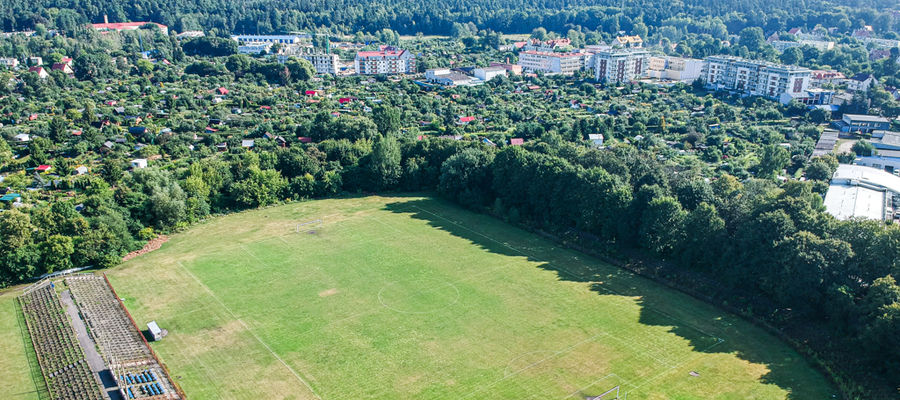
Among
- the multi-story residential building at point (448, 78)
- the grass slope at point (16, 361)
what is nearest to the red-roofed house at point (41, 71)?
the multi-story residential building at point (448, 78)

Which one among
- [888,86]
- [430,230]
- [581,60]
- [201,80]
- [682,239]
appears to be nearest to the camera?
[682,239]

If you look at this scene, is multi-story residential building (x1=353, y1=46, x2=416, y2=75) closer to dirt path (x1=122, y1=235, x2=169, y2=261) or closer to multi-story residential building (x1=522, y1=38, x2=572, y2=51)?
multi-story residential building (x1=522, y1=38, x2=572, y2=51)

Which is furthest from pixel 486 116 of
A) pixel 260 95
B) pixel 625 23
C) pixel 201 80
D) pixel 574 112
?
pixel 625 23

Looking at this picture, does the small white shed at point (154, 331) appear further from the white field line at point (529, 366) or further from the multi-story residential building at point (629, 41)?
the multi-story residential building at point (629, 41)

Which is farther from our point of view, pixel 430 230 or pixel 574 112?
pixel 574 112

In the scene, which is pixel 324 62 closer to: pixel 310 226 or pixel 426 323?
pixel 310 226

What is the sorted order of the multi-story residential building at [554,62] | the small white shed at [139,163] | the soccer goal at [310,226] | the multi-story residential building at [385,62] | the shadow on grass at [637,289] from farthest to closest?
1. the multi-story residential building at [554,62]
2. the multi-story residential building at [385,62]
3. the small white shed at [139,163]
4. the soccer goal at [310,226]
5. the shadow on grass at [637,289]

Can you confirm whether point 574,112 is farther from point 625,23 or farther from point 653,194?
point 625,23
